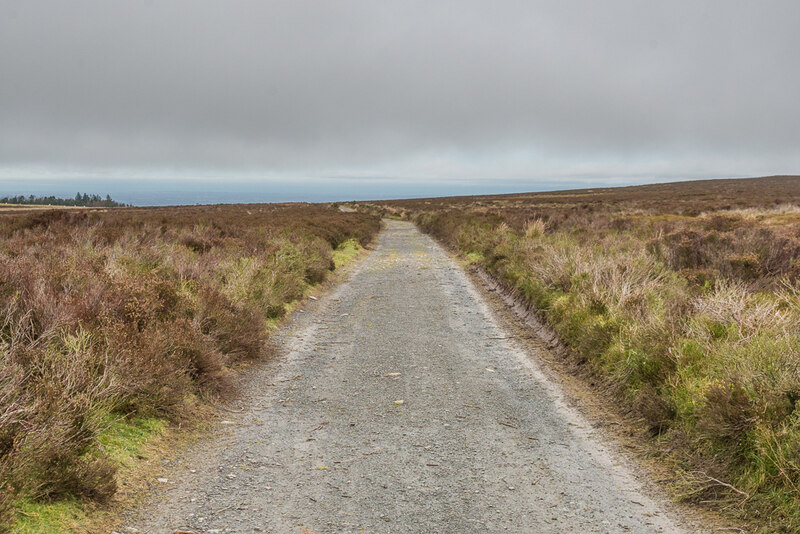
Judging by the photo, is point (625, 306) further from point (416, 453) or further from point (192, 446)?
point (192, 446)

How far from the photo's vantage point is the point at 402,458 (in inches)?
163

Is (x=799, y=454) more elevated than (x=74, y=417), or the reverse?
(x=74, y=417)

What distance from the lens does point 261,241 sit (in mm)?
15156

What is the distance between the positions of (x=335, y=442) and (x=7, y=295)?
12.6 ft

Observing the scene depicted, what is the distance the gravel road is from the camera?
10.9ft

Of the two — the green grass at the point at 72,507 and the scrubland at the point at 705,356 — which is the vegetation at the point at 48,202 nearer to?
the green grass at the point at 72,507

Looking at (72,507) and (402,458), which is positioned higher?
(72,507)

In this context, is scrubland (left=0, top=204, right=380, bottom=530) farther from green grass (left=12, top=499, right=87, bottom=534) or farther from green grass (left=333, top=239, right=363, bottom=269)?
green grass (left=333, top=239, right=363, bottom=269)

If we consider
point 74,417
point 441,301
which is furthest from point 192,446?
point 441,301

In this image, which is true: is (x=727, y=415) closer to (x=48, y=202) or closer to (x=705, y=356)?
(x=705, y=356)

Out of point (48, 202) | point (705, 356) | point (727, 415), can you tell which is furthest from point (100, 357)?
point (48, 202)

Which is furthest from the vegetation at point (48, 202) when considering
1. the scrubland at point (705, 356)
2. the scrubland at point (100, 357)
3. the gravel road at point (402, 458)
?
the scrubland at point (705, 356)

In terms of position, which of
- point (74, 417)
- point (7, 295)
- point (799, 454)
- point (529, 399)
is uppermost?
point (7, 295)

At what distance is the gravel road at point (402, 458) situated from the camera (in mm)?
3330
